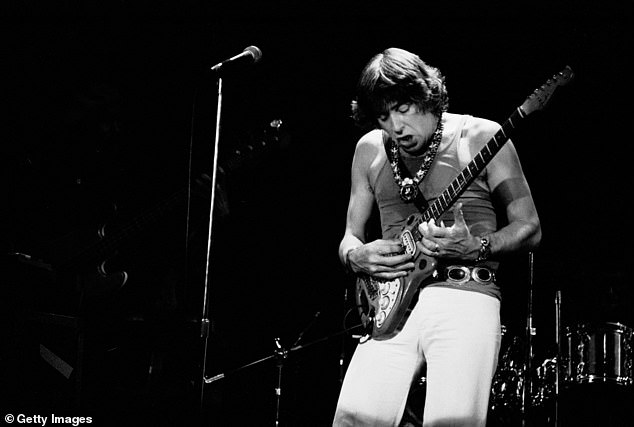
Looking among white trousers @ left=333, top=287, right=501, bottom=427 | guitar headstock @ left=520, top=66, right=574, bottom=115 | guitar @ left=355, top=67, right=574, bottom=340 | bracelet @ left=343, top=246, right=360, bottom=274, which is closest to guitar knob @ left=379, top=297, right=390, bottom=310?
guitar @ left=355, top=67, right=574, bottom=340

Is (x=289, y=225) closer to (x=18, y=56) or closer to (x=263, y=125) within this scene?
(x=263, y=125)

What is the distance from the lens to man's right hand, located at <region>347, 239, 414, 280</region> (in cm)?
261

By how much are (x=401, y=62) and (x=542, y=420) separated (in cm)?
435

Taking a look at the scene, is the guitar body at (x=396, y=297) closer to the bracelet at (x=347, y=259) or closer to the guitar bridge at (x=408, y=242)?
the guitar bridge at (x=408, y=242)

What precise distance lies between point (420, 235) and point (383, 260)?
7.0 inches

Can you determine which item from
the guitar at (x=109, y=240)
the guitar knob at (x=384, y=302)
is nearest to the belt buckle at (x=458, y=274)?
the guitar knob at (x=384, y=302)

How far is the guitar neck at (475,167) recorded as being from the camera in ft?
8.29

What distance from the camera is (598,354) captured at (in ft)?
20.5

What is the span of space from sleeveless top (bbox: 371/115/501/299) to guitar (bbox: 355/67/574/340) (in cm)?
5

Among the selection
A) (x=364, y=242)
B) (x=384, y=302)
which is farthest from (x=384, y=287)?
(x=364, y=242)

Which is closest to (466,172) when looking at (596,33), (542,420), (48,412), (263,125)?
(596,33)

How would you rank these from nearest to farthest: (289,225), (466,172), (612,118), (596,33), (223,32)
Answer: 1. (466,172)
2. (596,33)
3. (223,32)
4. (612,118)
5. (289,225)

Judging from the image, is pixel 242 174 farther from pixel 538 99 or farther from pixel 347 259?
pixel 538 99

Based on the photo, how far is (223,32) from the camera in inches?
191
